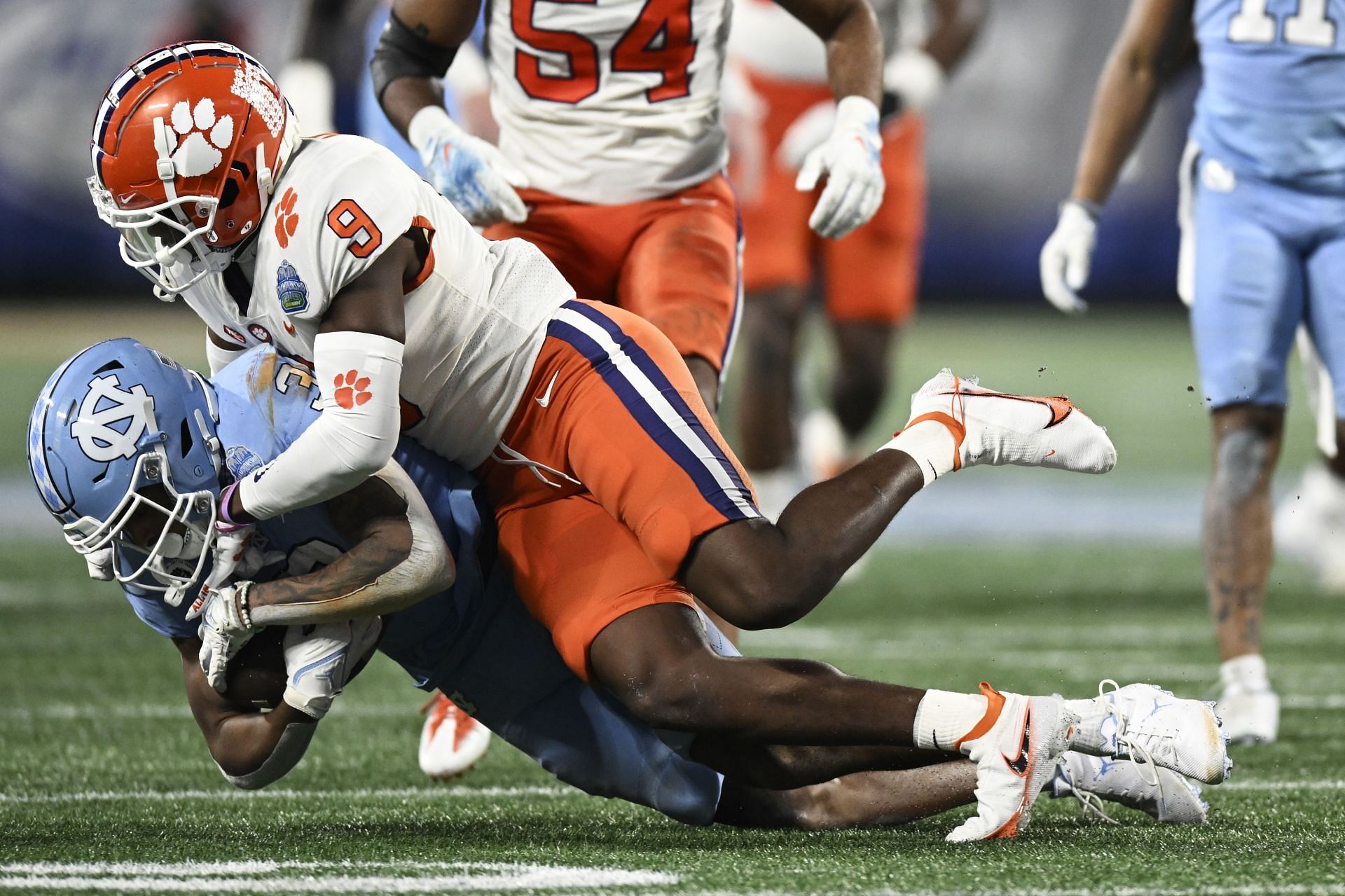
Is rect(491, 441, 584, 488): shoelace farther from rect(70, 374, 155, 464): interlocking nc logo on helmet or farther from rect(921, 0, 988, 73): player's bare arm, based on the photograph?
rect(921, 0, 988, 73): player's bare arm

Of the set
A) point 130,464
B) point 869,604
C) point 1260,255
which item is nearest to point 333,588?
point 130,464

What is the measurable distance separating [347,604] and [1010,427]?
1.05 meters

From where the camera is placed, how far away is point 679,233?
358 centimetres

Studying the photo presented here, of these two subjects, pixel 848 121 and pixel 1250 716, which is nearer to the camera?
pixel 848 121

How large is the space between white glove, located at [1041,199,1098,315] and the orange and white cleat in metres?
1.70

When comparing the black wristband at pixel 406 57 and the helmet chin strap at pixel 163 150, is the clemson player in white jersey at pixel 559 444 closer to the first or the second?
the helmet chin strap at pixel 163 150

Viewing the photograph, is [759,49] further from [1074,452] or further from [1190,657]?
[1074,452]

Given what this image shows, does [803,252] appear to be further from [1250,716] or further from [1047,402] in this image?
[1047,402]

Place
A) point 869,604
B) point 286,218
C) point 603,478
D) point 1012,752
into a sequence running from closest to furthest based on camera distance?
1. point 1012,752
2. point 286,218
3. point 603,478
4. point 869,604

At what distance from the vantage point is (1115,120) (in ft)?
14.2

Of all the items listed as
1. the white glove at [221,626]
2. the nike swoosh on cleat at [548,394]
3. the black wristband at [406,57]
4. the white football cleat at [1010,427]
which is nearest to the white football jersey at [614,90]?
the black wristband at [406,57]

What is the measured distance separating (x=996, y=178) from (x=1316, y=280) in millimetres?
11499

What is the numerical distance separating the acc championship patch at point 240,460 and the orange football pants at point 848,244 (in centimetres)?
342

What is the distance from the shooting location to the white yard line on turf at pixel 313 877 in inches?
94.6
